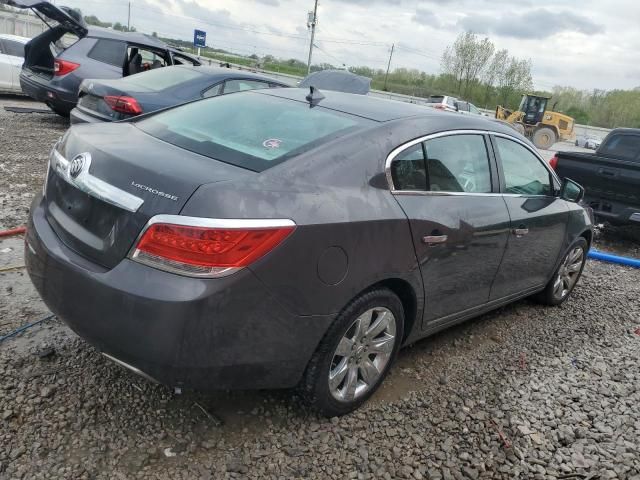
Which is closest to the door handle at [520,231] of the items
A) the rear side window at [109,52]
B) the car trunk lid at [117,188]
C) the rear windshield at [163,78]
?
the car trunk lid at [117,188]

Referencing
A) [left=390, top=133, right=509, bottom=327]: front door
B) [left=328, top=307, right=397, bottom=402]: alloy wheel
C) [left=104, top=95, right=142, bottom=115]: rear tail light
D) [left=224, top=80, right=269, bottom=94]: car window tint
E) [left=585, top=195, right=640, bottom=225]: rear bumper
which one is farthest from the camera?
[left=224, top=80, right=269, bottom=94]: car window tint

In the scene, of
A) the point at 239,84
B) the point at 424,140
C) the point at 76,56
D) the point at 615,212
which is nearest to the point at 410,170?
the point at 424,140

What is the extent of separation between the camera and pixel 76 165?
8.18 feet

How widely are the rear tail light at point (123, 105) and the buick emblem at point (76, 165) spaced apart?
15.4 ft

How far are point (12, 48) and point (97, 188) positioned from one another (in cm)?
1316

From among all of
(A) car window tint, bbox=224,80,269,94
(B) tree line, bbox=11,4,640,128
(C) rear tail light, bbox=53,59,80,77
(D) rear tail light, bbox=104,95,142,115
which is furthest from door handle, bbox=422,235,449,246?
(B) tree line, bbox=11,4,640,128

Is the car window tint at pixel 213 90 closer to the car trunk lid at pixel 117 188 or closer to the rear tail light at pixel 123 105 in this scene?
the rear tail light at pixel 123 105

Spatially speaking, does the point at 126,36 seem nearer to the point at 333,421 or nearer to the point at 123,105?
the point at 123,105

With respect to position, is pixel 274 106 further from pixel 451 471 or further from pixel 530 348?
pixel 530 348

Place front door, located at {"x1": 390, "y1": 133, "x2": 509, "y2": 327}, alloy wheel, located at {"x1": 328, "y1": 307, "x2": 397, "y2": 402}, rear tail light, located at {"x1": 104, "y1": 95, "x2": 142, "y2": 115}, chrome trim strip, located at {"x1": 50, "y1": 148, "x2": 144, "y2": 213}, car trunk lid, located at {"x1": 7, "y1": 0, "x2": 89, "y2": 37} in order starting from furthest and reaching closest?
car trunk lid, located at {"x1": 7, "y1": 0, "x2": 89, "y2": 37} < rear tail light, located at {"x1": 104, "y1": 95, "x2": 142, "y2": 115} < front door, located at {"x1": 390, "y1": 133, "x2": 509, "y2": 327} < alloy wheel, located at {"x1": 328, "y1": 307, "x2": 397, "y2": 402} < chrome trim strip, located at {"x1": 50, "y1": 148, "x2": 144, "y2": 213}

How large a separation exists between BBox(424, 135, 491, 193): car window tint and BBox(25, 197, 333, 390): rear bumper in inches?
45.8

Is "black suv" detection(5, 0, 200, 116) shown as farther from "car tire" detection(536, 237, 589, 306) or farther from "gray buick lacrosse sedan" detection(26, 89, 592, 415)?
"car tire" detection(536, 237, 589, 306)

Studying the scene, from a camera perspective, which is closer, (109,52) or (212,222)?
(212,222)

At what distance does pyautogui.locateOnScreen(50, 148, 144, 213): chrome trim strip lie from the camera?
86.7 inches
